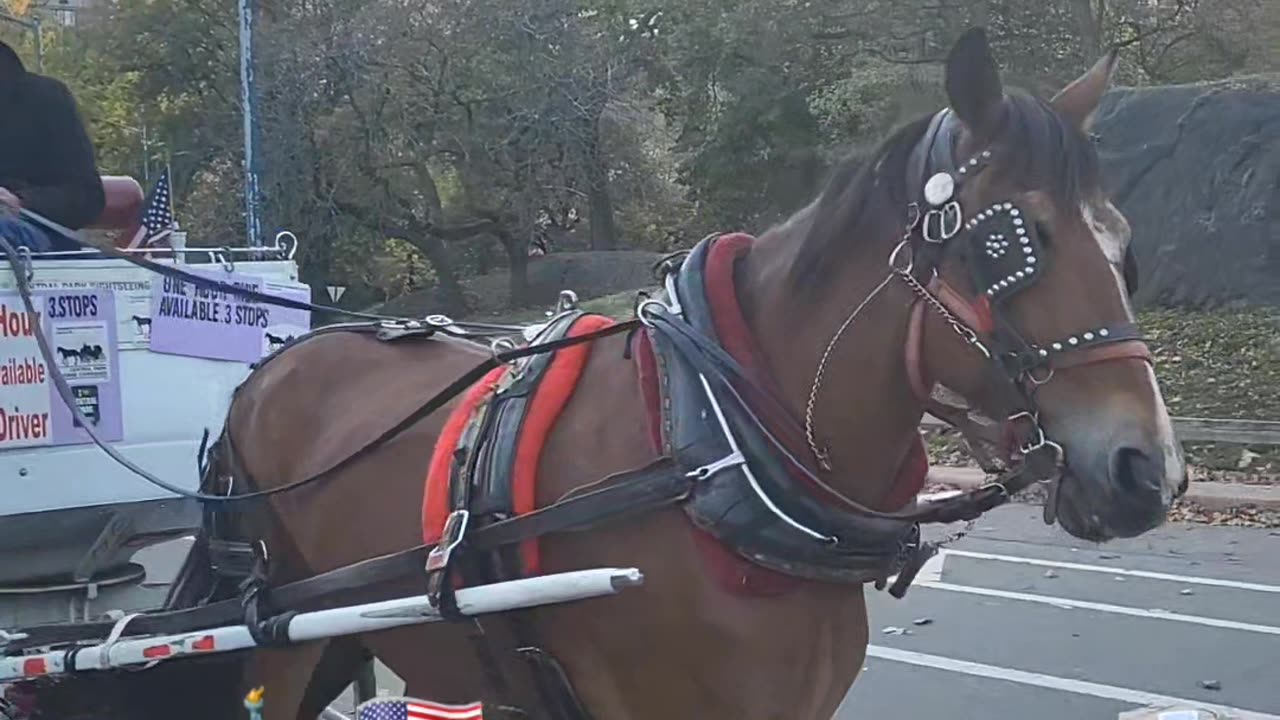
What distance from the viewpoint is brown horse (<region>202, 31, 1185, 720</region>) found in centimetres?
238

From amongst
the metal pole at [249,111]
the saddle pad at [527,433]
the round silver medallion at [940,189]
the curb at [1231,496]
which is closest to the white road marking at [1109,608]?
the curb at [1231,496]

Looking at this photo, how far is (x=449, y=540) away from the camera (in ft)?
10.1

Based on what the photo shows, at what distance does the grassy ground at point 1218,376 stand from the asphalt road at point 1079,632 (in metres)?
1.84

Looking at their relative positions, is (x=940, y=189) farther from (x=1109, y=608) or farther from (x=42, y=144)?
(x=1109, y=608)

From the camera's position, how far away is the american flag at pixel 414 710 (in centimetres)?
336

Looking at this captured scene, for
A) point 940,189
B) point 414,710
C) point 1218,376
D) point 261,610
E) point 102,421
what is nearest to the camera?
point 940,189

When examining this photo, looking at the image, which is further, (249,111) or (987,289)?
(249,111)

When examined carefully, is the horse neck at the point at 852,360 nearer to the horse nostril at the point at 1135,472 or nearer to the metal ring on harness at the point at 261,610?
the horse nostril at the point at 1135,472

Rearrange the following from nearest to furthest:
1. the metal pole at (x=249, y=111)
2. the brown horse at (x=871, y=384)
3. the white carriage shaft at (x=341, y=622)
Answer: the brown horse at (x=871, y=384) → the white carriage shaft at (x=341, y=622) → the metal pole at (x=249, y=111)

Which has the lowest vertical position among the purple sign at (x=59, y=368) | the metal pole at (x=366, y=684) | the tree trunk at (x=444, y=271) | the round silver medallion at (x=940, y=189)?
the tree trunk at (x=444, y=271)

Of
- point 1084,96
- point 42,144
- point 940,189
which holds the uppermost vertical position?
point 1084,96

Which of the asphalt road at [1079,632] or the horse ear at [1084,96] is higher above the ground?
the horse ear at [1084,96]

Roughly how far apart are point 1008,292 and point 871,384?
34 centimetres

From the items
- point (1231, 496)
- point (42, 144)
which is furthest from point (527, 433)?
point (1231, 496)
